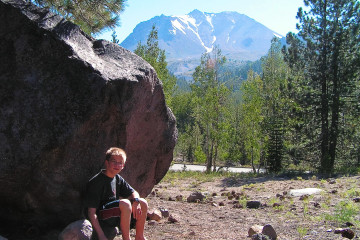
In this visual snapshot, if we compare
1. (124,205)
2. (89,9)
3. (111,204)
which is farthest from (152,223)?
(89,9)

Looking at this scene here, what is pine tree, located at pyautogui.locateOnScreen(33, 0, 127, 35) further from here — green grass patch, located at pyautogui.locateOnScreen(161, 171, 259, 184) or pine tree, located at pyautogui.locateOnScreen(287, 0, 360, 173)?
pine tree, located at pyautogui.locateOnScreen(287, 0, 360, 173)

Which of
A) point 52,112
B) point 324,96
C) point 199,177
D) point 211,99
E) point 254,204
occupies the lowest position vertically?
point 199,177

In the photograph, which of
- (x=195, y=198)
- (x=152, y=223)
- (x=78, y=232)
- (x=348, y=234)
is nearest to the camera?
(x=78, y=232)

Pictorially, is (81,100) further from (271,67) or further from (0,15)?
(271,67)

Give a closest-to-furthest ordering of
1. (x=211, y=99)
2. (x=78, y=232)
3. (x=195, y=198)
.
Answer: (x=78, y=232)
(x=195, y=198)
(x=211, y=99)

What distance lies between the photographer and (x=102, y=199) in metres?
4.11

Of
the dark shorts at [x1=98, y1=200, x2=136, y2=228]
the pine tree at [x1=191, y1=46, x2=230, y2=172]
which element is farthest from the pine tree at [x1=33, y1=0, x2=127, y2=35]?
the pine tree at [x1=191, y1=46, x2=230, y2=172]

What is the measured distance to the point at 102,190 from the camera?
4.07 metres

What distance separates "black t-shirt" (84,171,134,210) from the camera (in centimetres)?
397

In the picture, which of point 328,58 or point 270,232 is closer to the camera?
point 270,232

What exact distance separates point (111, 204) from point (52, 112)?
1275 millimetres

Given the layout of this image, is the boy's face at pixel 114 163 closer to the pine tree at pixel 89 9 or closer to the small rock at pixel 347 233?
the small rock at pixel 347 233

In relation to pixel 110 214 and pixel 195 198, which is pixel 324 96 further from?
pixel 110 214

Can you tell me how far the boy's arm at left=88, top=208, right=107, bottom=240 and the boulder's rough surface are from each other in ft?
1.57
